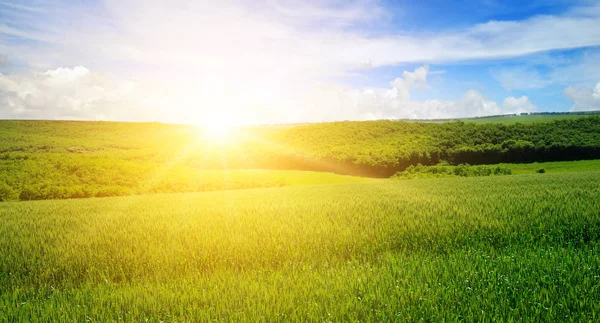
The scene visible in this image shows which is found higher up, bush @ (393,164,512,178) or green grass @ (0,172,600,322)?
green grass @ (0,172,600,322)

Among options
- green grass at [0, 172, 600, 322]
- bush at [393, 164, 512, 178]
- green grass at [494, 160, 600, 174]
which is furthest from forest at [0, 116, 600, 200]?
green grass at [0, 172, 600, 322]

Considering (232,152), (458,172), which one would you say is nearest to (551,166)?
(458,172)

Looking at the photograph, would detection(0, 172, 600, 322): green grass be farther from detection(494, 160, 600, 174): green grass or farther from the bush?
detection(494, 160, 600, 174): green grass

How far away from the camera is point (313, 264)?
5879mm

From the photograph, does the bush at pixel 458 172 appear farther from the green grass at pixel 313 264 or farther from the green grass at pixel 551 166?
the green grass at pixel 313 264

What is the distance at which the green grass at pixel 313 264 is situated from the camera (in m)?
3.95

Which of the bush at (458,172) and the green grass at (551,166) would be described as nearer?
the bush at (458,172)

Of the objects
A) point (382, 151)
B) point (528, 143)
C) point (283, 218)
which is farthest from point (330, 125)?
point (283, 218)

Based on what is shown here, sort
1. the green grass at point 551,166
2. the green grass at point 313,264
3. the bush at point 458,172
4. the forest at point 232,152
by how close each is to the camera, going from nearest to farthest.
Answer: the green grass at point 313,264, the forest at point 232,152, the bush at point 458,172, the green grass at point 551,166

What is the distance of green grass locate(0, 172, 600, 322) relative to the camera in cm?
395

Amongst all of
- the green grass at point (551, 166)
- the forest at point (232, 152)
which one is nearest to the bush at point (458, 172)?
the forest at point (232, 152)

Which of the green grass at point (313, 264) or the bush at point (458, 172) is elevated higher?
the green grass at point (313, 264)

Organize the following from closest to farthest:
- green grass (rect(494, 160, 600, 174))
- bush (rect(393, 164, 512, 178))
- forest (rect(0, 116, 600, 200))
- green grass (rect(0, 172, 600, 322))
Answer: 1. green grass (rect(0, 172, 600, 322))
2. forest (rect(0, 116, 600, 200))
3. bush (rect(393, 164, 512, 178))
4. green grass (rect(494, 160, 600, 174))

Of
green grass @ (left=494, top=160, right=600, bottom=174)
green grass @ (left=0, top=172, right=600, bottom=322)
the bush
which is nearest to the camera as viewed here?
green grass @ (left=0, top=172, right=600, bottom=322)
